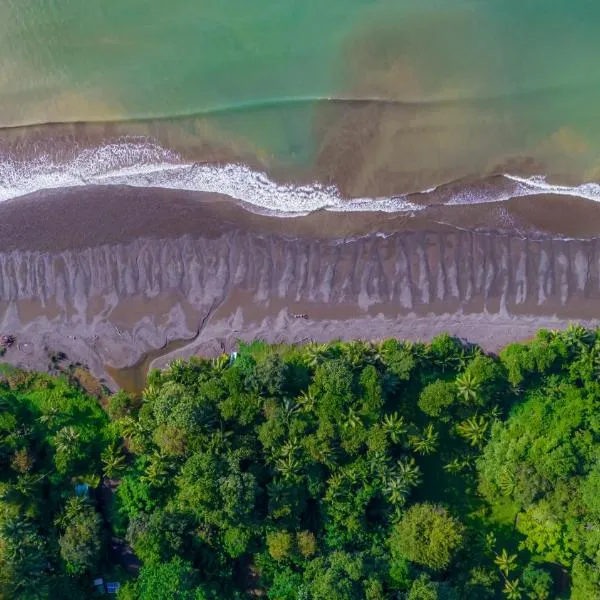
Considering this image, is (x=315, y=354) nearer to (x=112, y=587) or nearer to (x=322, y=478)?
(x=322, y=478)

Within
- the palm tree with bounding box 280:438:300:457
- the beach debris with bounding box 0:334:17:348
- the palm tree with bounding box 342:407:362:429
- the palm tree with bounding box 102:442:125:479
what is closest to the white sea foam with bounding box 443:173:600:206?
the palm tree with bounding box 342:407:362:429

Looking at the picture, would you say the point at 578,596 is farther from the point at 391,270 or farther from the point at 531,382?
the point at 391,270

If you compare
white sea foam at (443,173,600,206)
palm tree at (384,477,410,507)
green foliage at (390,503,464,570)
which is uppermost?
white sea foam at (443,173,600,206)

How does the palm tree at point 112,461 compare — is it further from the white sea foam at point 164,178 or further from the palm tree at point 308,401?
the white sea foam at point 164,178

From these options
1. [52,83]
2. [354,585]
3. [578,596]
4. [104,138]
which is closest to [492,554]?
[578,596]

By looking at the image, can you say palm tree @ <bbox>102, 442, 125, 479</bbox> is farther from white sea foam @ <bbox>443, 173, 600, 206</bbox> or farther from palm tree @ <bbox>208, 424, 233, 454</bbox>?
white sea foam @ <bbox>443, 173, 600, 206</bbox>

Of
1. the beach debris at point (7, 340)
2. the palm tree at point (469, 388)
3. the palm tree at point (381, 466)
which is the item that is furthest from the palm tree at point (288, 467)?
the beach debris at point (7, 340)
